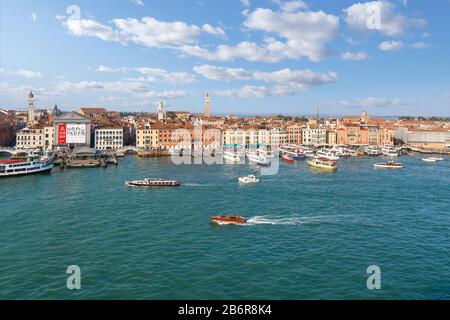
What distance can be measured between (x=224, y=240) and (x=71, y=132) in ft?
83.5

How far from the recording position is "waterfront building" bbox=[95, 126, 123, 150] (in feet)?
117

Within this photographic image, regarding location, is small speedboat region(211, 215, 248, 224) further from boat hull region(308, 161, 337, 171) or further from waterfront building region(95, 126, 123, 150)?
waterfront building region(95, 126, 123, 150)

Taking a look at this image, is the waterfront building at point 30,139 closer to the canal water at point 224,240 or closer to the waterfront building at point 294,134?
the canal water at point 224,240

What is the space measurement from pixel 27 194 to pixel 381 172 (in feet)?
66.3

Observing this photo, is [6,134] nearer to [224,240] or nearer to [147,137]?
[147,137]

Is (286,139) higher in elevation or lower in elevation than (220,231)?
higher

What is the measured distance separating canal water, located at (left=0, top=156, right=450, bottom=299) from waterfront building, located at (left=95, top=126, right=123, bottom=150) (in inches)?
580

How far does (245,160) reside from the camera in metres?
31.4

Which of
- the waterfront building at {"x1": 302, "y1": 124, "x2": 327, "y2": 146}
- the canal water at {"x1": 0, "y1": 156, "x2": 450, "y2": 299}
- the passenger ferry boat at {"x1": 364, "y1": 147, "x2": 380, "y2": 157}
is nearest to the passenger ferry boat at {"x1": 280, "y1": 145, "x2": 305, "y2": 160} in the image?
the passenger ferry boat at {"x1": 364, "y1": 147, "x2": 380, "y2": 157}

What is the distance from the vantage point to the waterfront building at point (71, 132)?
33.2m

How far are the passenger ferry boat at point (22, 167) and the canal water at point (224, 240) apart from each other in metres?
1.74

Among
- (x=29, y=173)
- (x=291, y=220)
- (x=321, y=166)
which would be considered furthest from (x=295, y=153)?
(x=291, y=220)
